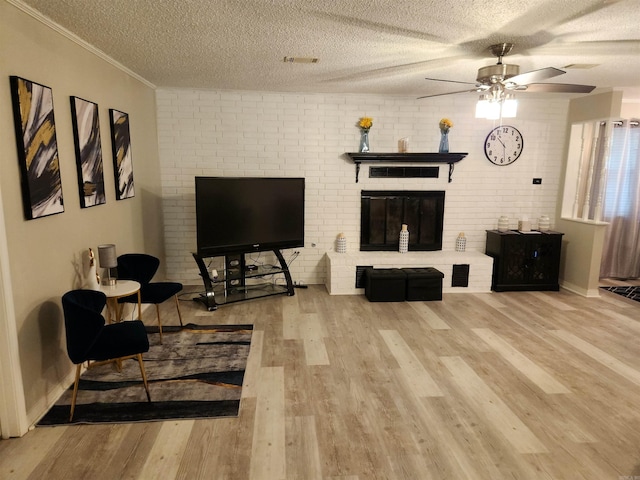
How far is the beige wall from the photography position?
2289 millimetres

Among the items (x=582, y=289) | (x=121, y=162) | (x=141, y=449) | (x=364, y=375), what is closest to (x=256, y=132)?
(x=121, y=162)

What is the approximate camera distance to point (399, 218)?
5.41 metres

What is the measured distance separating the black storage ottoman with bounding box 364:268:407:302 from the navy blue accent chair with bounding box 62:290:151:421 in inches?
105

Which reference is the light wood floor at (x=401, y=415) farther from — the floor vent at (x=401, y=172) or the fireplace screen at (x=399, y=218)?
the floor vent at (x=401, y=172)

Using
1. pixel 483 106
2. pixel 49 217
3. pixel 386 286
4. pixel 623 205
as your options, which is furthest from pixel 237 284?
pixel 623 205

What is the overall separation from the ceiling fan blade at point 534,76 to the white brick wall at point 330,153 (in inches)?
92.0

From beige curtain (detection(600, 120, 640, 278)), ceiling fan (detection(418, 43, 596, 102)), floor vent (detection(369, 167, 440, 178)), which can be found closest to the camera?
ceiling fan (detection(418, 43, 596, 102))

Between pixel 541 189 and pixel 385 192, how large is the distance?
2.16 meters

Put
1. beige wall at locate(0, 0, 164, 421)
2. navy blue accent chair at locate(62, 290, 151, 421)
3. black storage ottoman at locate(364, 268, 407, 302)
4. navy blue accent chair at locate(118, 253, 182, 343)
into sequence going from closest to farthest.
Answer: beige wall at locate(0, 0, 164, 421) < navy blue accent chair at locate(62, 290, 151, 421) < navy blue accent chair at locate(118, 253, 182, 343) < black storage ottoman at locate(364, 268, 407, 302)

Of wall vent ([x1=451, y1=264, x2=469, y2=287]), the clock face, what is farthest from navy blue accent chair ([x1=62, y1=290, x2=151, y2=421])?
the clock face

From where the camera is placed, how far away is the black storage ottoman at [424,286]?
15.7 ft

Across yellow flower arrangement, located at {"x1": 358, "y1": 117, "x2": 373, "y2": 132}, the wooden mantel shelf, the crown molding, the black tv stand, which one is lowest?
the black tv stand

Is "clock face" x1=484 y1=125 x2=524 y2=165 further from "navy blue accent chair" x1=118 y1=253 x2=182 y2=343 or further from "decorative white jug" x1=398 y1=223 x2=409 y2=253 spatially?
"navy blue accent chair" x1=118 y1=253 x2=182 y2=343

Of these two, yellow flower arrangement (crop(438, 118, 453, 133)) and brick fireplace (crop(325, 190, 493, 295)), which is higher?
yellow flower arrangement (crop(438, 118, 453, 133))
